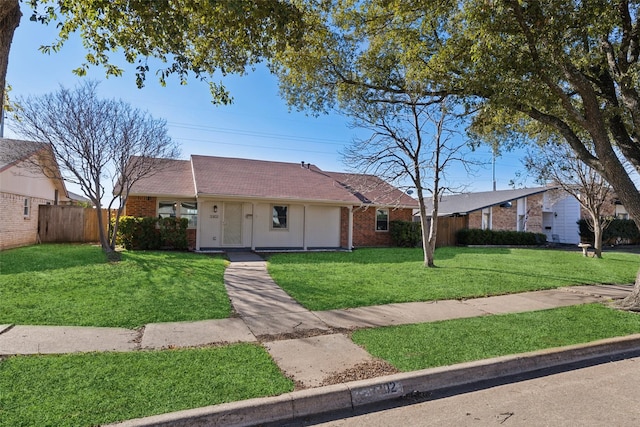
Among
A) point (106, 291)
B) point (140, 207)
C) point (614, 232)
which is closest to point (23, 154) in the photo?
point (140, 207)

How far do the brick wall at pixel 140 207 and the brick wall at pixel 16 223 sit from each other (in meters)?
3.95

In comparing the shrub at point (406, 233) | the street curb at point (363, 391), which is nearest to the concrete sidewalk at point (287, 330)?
the street curb at point (363, 391)

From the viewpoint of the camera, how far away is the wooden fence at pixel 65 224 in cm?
1750

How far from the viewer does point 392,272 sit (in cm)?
1109

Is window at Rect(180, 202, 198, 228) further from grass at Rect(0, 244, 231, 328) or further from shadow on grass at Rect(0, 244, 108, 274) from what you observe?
grass at Rect(0, 244, 231, 328)

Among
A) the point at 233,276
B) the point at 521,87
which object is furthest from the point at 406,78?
the point at 233,276

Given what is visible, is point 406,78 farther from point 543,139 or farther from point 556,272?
point 556,272

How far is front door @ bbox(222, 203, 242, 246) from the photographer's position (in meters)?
16.9

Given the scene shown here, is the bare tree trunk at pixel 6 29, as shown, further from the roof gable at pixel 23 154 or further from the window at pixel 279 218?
the window at pixel 279 218

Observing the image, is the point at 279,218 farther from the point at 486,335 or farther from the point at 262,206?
the point at 486,335

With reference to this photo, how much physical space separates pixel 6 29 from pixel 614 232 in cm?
3290

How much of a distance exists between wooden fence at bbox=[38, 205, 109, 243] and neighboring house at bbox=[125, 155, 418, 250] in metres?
3.97

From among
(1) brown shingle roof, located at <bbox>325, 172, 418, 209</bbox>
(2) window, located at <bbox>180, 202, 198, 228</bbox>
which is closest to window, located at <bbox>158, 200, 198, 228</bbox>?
(2) window, located at <bbox>180, 202, 198, 228</bbox>

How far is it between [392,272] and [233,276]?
454 cm
